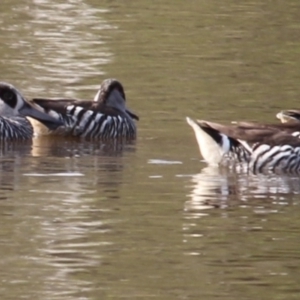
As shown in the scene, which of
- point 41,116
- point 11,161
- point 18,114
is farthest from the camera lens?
point 18,114

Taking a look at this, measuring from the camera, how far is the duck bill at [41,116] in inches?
628

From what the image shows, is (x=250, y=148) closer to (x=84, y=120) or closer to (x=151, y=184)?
(x=151, y=184)

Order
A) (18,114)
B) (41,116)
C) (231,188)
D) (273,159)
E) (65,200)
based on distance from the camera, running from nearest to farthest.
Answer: (65,200)
(231,188)
(273,159)
(41,116)
(18,114)

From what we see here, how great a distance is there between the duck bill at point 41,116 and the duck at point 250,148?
2.57m

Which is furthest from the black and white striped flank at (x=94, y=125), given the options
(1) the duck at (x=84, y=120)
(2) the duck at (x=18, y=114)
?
Result: (2) the duck at (x=18, y=114)

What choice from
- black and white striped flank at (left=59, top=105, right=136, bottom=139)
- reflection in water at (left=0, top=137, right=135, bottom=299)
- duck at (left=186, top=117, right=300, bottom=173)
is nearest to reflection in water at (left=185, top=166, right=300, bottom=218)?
duck at (left=186, top=117, right=300, bottom=173)

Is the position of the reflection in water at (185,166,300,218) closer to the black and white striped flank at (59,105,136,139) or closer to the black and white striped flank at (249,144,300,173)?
the black and white striped flank at (249,144,300,173)

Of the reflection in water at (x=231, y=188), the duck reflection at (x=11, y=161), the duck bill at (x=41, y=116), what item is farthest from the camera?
the duck bill at (x=41, y=116)

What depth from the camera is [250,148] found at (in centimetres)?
1373

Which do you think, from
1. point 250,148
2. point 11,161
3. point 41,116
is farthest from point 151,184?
point 41,116

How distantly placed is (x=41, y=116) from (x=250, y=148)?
3.00m

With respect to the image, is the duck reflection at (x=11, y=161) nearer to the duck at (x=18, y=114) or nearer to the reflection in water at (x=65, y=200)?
the reflection in water at (x=65, y=200)

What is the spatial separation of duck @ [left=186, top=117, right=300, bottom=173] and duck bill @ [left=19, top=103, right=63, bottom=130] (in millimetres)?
2573

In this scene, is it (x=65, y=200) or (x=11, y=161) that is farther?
(x=11, y=161)
